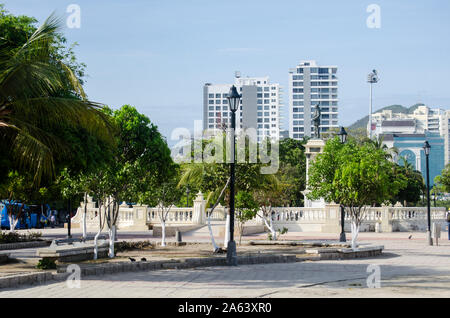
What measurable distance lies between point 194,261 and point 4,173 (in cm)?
586

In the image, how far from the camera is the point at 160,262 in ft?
59.8

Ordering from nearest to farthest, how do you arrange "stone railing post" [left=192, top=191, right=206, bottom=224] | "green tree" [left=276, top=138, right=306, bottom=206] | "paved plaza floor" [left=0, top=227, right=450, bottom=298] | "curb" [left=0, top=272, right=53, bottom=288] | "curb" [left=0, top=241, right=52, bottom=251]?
"paved plaza floor" [left=0, top=227, right=450, bottom=298]
"curb" [left=0, top=272, right=53, bottom=288]
"curb" [left=0, top=241, right=52, bottom=251]
"stone railing post" [left=192, top=191, right=206, bottom=224]
"green tree" [left=276, top=138, right=306, bottom=206]

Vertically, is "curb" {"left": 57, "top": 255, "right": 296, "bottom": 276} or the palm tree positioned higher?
the palm tree

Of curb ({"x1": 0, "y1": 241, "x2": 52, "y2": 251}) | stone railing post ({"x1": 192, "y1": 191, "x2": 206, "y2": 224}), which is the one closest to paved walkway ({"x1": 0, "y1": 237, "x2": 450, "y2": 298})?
Answer: curb ({"x1": 0, "y1": 241, "x2": 52, "y2": 251})

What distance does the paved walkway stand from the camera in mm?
12938

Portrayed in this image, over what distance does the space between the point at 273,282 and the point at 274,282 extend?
0.02 meters

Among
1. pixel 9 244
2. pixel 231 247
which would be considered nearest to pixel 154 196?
→ pixel 9 244

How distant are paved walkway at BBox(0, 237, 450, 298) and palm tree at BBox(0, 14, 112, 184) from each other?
2875 millimetres

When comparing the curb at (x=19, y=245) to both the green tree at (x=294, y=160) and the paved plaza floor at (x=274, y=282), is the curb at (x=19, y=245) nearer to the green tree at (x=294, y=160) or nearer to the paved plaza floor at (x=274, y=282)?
the paved plaza floor at (x=274, y=282)

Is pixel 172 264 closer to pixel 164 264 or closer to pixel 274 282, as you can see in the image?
pixel 164 264

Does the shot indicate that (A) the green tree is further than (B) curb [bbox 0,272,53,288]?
Yes

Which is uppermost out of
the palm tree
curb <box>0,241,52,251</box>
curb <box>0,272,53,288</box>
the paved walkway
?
the palm tree

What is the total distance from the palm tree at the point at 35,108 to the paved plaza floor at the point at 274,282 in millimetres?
2883

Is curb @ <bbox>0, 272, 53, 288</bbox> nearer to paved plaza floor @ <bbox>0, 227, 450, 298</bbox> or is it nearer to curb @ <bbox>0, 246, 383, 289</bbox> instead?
curb @ <bbox>0, 246, 383, 289</bbox>
